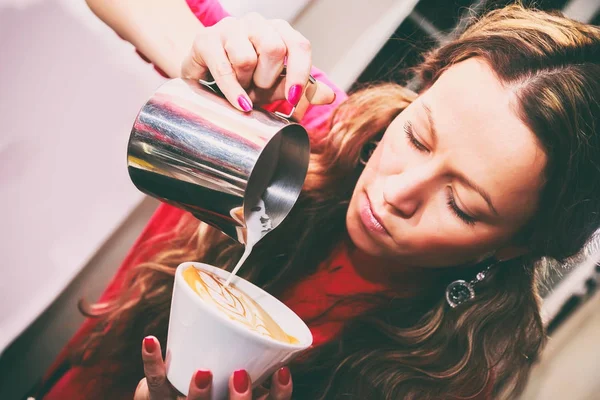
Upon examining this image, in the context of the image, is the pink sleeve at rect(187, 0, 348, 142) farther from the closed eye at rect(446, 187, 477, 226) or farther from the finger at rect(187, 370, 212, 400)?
the finger at rect(187, 370, 212, 400)

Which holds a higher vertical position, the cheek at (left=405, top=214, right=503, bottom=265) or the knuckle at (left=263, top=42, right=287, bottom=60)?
the knuckle at (left=263, top=42, right=287, bottom=60)

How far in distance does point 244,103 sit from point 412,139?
0.30 metres

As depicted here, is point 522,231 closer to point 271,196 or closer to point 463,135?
point 463,135

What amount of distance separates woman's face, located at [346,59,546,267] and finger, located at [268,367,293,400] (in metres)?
0.27

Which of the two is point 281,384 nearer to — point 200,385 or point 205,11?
point 200,385

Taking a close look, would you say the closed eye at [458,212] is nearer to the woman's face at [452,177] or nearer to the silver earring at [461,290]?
the woman's face at [452,177]

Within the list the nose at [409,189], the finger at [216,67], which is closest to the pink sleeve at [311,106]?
the finger at [216,67]

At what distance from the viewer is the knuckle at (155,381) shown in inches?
25.2

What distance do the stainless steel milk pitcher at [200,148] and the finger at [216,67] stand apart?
0.04 feet

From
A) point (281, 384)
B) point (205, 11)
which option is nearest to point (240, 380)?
point (281, 384)

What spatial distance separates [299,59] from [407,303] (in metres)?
0.54

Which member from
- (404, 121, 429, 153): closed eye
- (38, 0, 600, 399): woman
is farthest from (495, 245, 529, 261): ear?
(404, 121, 429, 153): closed eye

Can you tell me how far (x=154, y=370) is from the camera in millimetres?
633

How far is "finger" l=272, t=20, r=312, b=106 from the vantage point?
0.68m
